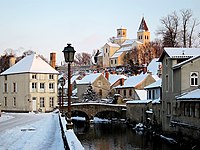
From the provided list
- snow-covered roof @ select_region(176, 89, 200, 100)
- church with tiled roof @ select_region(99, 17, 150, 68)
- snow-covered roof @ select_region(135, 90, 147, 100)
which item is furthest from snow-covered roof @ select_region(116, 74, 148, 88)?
church with tiled roof @ select_region(99, 17, 150, 68)

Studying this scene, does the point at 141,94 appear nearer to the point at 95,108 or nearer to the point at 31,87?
the point at 95,108

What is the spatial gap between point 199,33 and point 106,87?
28.8 metres

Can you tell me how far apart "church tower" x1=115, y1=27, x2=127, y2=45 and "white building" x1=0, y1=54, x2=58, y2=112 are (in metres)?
83.0

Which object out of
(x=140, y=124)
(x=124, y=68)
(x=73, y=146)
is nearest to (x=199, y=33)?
(x=140, y=124)

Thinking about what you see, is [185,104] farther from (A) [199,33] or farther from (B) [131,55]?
(B) [131,55]

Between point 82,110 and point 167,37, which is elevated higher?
point 167,37

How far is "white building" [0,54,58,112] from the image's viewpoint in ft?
207

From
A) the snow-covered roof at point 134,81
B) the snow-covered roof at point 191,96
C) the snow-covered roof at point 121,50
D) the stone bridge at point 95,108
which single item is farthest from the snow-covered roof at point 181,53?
the snow-covered roof at point 121,50

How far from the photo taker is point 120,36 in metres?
150

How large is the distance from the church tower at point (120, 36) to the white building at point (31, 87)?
8296 cm

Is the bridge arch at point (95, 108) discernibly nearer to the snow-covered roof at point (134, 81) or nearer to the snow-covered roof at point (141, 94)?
the snow-covered roof at point (141, 94)

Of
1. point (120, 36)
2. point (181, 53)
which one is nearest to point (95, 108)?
point (181, 53)

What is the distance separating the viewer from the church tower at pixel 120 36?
147587 millimetres

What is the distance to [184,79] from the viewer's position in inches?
1410
